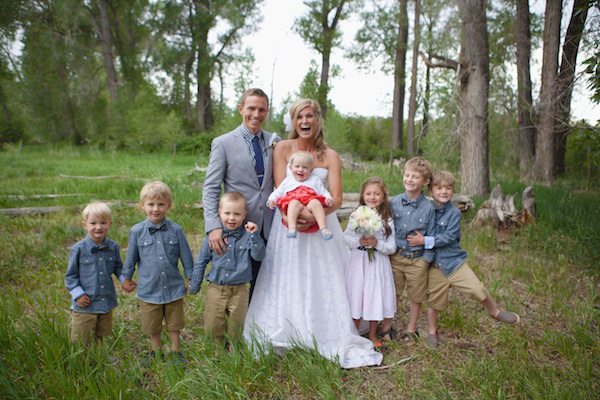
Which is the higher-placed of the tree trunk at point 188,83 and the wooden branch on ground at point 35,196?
the tree trunk at point 188,83

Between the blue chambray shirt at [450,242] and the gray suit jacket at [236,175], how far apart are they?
155 cm

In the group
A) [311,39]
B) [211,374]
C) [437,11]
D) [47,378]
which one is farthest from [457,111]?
[311,39]

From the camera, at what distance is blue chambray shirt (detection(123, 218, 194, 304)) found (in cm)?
290

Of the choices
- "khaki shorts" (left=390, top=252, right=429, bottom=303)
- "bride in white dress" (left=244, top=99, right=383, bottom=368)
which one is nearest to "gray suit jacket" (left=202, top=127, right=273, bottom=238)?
"bride in white dress" (left=244, top=99, right=383, bottom=368)

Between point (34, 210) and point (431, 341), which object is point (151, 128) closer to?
point (34, 210)

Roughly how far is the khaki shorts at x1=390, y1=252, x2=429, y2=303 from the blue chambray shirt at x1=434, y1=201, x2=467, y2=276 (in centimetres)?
15

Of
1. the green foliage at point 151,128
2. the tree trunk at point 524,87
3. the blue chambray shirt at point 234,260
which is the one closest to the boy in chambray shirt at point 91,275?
the blue chambray shirt at point 234,260

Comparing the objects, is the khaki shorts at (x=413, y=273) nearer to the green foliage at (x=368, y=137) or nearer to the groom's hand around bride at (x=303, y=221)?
the groom's hand around bride at (x=303, y=221)

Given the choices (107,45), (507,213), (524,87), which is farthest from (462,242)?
(107,45)

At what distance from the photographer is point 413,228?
3.28 meters

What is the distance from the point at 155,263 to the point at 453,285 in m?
2.53

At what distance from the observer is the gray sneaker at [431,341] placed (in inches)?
128

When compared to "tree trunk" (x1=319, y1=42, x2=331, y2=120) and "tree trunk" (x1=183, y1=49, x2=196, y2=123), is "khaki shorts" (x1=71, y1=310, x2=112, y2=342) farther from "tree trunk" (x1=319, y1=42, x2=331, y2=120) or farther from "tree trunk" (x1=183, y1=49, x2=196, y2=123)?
"tree trunk" (x1=183, y1=49, x2=196, y2=123)

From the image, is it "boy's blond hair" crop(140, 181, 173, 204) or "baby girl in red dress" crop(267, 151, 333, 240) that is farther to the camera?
"baby girl in red dress" crop(267, 151, 333, 240)
